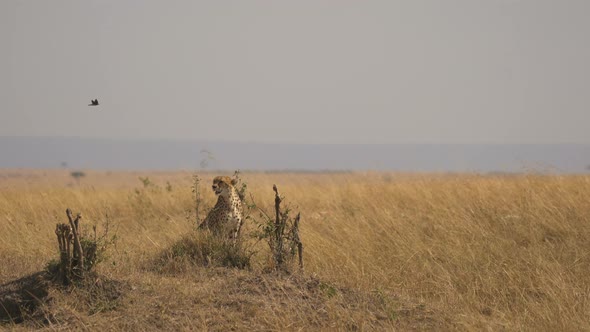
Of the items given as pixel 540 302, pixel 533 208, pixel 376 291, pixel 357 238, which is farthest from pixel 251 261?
pixel 533 208

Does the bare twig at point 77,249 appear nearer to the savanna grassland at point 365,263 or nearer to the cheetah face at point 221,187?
the savanna grassland at point 365,263

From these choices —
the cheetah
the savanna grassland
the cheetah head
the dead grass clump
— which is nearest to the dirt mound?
the savanna grassland

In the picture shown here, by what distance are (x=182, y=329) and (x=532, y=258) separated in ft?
12.7

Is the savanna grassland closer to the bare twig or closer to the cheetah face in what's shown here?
the bare twig

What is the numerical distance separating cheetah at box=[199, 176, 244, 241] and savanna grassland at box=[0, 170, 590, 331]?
0.24 m

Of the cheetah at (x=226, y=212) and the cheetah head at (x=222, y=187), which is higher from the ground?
the cheetah head at (x=222, y=187)

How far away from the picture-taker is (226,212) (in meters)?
7.18

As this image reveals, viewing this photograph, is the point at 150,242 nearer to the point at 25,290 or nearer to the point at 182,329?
the point at 25,290

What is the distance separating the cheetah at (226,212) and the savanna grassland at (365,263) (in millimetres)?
239

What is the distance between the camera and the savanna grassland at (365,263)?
524cm

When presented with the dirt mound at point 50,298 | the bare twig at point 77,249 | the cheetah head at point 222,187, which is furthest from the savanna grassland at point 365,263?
the cheetah head at point 222,187

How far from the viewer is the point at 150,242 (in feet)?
28.4

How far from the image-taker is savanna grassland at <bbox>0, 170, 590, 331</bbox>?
5.24 meters

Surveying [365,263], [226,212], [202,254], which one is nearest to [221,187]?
[226,212]
